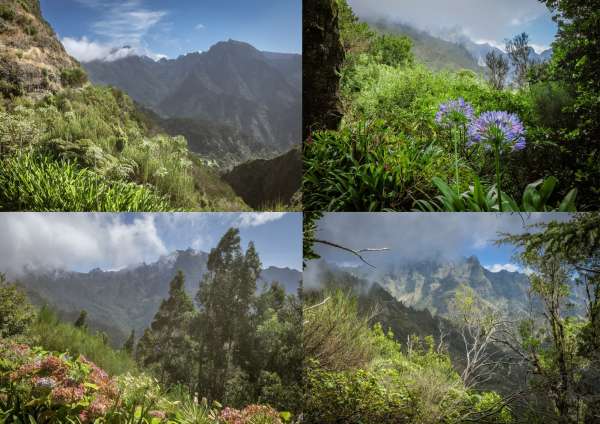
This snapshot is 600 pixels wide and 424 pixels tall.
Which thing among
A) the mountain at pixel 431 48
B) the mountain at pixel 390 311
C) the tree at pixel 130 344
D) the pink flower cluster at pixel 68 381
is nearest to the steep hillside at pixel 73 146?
the mountain at pixel 390 311

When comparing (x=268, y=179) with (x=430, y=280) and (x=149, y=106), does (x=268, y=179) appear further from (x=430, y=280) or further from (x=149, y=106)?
(x=430, y=280)

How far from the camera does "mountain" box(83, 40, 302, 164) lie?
3.64 metres

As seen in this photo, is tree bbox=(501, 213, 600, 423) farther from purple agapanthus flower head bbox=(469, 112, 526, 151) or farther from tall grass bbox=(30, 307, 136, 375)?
tall grass bbox=(30, 307, 136, 375)

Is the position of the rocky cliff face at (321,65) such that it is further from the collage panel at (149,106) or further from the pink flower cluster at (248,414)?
the pink flower cluster at (248,414)

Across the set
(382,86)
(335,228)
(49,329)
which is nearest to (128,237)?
(49,329)

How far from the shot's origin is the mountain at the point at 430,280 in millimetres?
3710

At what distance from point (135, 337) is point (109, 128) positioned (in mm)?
1372

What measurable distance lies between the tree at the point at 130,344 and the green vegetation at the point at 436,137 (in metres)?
1.42

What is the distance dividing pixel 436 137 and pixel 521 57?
855 mm

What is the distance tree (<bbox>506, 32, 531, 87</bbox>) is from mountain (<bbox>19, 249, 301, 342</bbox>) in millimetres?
1977

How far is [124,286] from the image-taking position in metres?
3.63

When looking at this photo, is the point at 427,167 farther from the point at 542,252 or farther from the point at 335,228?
the point at 542,252

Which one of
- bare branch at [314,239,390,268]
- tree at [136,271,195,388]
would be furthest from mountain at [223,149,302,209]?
tree at [136,271,195,388]

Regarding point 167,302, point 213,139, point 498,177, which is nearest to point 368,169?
point 498,177
